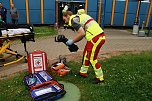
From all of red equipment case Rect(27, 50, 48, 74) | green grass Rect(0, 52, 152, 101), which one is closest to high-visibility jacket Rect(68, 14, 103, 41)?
green grass Rect(0, 52, 152, 101)

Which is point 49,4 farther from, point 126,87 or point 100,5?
point 126,87

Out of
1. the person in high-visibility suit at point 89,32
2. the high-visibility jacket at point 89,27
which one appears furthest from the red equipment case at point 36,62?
the high-visibility jacket at point 89,27

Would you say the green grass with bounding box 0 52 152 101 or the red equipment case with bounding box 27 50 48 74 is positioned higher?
the red equipment case with bounding box 27 50 48 74

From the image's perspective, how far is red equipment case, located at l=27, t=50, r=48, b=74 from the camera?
6.21 m

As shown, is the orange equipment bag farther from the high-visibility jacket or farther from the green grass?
the high-visibility jacket

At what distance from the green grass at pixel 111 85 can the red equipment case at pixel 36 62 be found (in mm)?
384

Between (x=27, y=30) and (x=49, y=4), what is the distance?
10119mm

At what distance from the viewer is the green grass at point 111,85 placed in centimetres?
508

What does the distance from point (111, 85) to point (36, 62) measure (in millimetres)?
2250

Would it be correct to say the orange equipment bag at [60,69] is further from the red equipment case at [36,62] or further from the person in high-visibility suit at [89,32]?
the person in high-visibility suit at [89,32]

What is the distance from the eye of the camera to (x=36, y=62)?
625 cm

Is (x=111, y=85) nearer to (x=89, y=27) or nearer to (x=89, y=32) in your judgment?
(x=89, y=32)

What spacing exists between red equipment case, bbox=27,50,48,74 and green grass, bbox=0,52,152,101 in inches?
15.1

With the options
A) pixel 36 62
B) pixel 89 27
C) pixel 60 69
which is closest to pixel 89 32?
pixel 89 27
